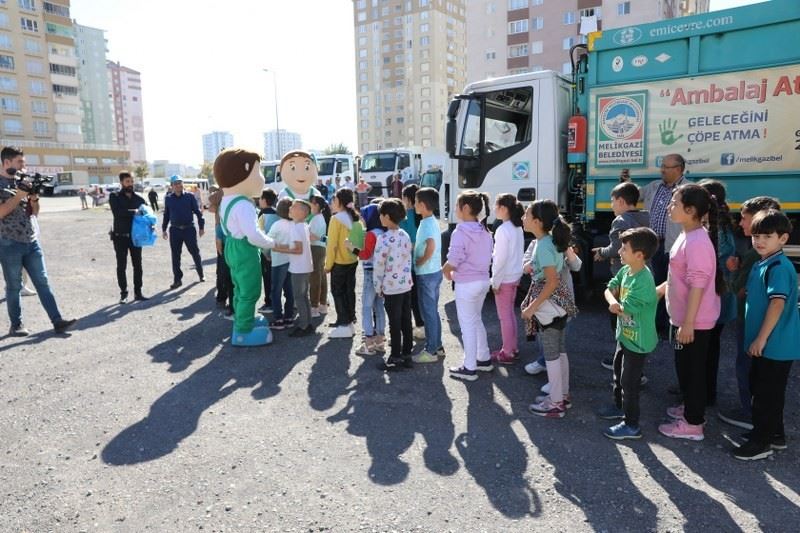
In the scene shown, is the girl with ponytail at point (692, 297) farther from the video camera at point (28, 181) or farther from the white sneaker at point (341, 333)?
the video camera at point (28, 181)

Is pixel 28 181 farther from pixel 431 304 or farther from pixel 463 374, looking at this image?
pixel 463 374

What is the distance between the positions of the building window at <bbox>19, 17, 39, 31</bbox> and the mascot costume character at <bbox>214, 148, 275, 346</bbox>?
78.2 meters

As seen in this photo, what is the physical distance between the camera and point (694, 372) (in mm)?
3428

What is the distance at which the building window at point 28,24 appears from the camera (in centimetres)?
6450

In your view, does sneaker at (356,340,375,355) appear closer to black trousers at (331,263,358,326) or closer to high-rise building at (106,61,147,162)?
black trousers at (331,263,358,326)

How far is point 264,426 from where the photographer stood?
3855 mm

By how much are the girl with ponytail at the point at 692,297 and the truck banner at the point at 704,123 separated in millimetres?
2921

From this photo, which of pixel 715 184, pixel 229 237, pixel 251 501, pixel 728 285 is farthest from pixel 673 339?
pixel 229 237

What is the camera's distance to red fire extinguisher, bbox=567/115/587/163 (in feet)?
21.7

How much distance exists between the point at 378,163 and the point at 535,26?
31563 mm

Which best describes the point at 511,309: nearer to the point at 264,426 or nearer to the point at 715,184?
the point at 715,184

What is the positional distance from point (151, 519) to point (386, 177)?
23.4 meters

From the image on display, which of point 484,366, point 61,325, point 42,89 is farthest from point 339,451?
point 42,89

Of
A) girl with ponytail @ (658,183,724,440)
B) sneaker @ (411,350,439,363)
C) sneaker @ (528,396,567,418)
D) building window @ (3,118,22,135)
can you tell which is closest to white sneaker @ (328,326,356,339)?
sneaker @ (411,350,439,363)
